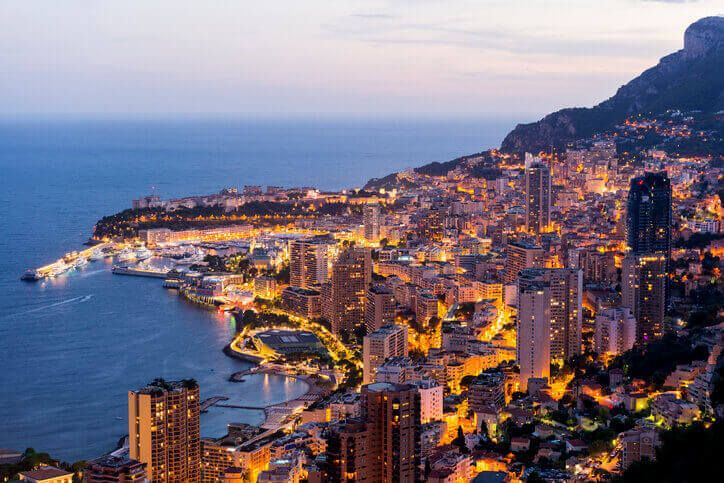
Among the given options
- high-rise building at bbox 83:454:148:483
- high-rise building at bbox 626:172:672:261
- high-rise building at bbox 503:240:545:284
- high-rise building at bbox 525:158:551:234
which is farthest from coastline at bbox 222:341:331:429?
high-rise building at bbox 525:158:551:234

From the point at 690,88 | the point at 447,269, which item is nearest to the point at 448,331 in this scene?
the point at 447,269

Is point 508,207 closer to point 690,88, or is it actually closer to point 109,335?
point 690,88

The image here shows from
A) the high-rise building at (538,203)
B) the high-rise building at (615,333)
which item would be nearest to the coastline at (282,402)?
the high-rise building at (615,333)

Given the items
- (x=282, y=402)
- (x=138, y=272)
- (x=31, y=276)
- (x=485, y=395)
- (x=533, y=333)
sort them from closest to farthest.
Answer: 1. (x=485, y=395)
2. (x=282, y=402)
3. (x=533, y=333)
4. (x=31, y=276)
5. (x=138, y=272)

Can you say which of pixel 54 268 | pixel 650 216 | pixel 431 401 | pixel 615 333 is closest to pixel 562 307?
pixel 615 333

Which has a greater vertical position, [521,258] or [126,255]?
[521,258]

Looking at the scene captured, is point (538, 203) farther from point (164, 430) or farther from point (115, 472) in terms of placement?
point (115, 472)

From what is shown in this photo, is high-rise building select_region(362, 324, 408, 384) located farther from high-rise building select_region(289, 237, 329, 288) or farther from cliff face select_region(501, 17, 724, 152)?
cliff face select_region(501, 17, 724, 152)

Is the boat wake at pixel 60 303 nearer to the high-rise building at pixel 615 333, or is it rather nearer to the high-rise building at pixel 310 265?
the high-rise building at pixel 310 265
